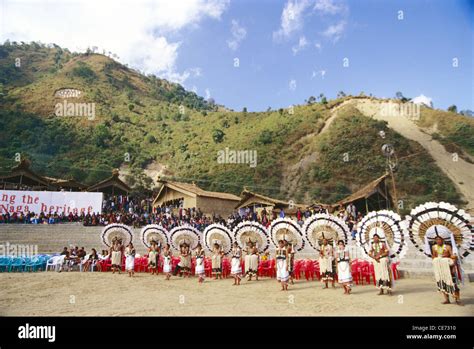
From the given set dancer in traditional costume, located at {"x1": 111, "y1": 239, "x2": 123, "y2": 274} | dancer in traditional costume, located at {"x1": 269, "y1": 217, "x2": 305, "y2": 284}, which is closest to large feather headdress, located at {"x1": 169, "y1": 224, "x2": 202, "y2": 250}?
dancer in traditional costume, located at {"x1": 111, "y1": 239, "x2": 123, "y2": 274}

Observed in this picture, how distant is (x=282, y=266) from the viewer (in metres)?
11.0

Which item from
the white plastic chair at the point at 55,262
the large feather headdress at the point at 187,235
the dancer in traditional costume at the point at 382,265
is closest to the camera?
the dancer in traditional costume at the point at 382,265

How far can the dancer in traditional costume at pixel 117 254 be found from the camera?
1510cm

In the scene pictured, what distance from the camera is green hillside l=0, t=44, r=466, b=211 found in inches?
1779

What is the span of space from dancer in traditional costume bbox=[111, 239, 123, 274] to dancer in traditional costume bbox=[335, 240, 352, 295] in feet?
29.8

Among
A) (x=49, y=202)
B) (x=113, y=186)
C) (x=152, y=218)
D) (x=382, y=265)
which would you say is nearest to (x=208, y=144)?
(x=113, y=186)

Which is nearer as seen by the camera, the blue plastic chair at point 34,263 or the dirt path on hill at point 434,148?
the blue plastic chair at point 34,263

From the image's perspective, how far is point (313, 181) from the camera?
4531 centimetres

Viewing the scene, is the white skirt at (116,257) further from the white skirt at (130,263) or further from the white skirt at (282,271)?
the white skirt at (282,271)

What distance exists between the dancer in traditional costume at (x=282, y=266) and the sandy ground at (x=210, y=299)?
11.7 inches

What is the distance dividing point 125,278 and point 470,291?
11296 mm

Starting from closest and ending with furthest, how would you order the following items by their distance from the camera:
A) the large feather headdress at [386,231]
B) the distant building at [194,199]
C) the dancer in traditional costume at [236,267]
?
the large feather headdress at [386,231], the dancer in traditional costume at [236,267], the distant building at [194,199]

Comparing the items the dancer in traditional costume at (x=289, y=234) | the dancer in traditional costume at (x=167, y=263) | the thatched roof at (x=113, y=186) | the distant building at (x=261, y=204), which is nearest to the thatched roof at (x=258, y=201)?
the distant building at (x=261, y=204)

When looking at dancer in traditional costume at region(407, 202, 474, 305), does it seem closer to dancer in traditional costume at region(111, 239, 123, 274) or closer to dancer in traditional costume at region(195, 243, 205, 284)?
dancer in traditional costume at region(195, 243, 205, 284)
